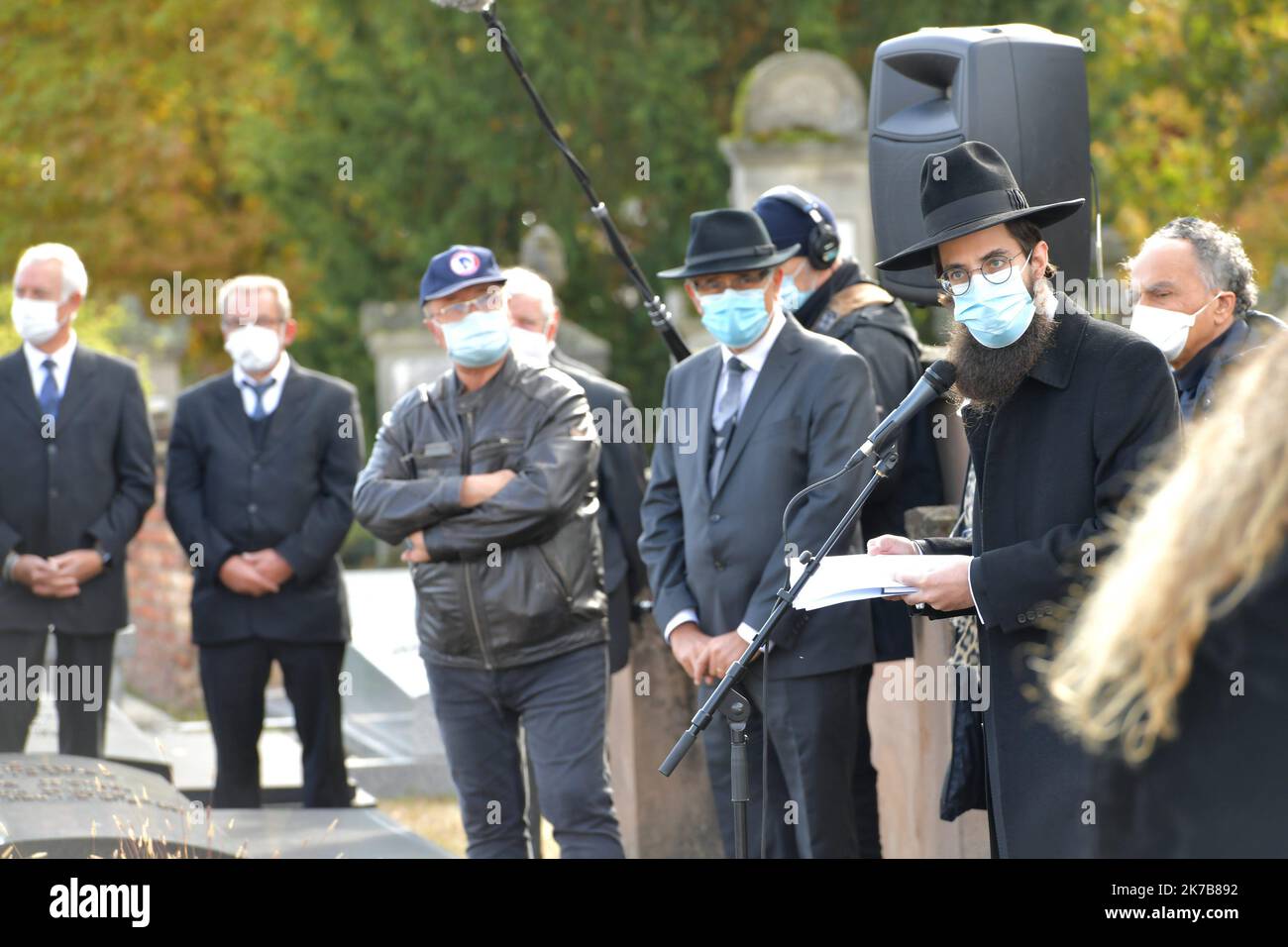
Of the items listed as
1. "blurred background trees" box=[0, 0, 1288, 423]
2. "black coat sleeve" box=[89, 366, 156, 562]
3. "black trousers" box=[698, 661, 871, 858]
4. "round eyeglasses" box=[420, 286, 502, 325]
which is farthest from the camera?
"blurred background trees" box=[0, 0, 1288, 423]

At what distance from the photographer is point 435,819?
32.0 feet

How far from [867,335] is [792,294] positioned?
1.06 ft

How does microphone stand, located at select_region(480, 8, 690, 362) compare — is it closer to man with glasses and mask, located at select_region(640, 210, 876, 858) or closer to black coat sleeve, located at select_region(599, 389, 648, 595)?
man with glasses and mask, located at select_region(640, 210, 876, 858)

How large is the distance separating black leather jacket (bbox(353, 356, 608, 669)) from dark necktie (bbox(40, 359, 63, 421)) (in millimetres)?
2298

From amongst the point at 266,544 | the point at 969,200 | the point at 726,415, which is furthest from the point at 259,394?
the point at 969,200

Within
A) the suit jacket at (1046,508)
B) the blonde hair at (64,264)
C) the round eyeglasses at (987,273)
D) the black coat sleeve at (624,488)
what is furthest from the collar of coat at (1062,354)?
the blonde hair at (64,264)

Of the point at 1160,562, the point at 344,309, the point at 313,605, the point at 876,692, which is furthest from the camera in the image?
the point at 344,309

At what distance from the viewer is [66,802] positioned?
21.6 feet

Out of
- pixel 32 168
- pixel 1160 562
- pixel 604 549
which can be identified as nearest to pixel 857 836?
pixel 604 549

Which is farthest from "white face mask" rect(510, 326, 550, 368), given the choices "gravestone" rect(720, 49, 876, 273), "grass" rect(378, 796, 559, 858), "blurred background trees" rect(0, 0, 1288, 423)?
"blurred background trees" rect(0, 0, 1288, 423)

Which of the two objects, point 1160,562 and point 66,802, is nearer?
point 1160,562

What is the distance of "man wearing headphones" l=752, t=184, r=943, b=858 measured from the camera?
6.61 metres

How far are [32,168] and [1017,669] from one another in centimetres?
2294
